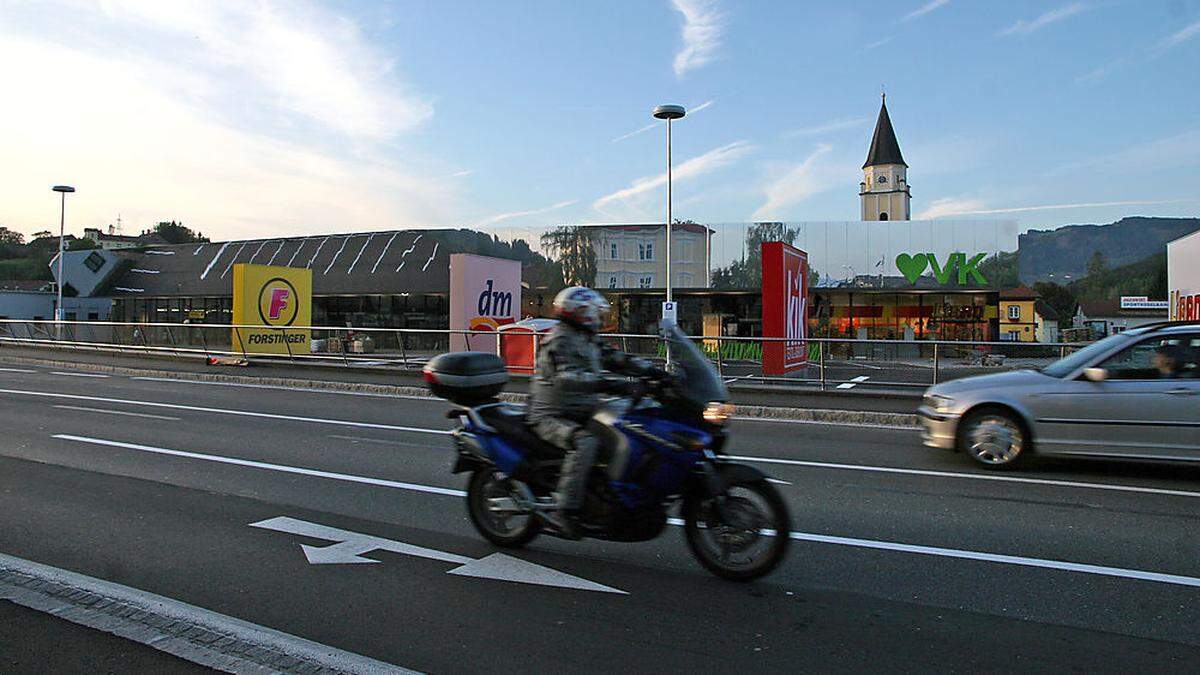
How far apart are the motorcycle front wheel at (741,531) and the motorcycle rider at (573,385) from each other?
71cm

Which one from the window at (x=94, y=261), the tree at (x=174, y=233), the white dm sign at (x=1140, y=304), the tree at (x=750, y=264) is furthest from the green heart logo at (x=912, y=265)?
the tree at (x=174, y=233)

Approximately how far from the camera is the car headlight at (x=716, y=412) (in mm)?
4812

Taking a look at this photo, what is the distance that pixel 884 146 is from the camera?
92.2 metres

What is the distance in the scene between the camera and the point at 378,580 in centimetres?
513

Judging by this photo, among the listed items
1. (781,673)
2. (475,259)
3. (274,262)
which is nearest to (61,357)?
(475,259)

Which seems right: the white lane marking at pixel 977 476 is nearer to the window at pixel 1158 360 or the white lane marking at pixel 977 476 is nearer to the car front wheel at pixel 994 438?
the car front wheel at pixel 994 438

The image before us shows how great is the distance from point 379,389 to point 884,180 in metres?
82.9

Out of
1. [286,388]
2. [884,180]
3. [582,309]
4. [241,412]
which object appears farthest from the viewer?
[884,180]

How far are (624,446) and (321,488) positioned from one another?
4053mm

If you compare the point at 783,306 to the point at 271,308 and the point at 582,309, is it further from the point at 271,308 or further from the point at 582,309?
the point at 271,308

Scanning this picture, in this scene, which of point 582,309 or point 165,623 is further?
point 582,309

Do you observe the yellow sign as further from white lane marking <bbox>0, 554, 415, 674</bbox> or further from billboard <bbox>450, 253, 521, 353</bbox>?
white lane marking <bbox>0, 554, 415, 674</bbox>

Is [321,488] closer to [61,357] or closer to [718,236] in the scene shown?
[61,357]

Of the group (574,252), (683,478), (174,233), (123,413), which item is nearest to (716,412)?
(683,478)
